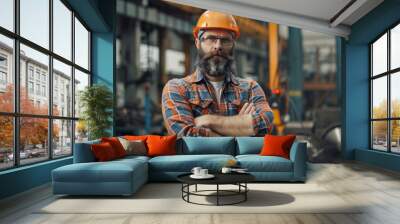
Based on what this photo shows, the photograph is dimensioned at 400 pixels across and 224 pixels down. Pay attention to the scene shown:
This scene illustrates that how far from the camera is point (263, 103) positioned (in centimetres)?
816

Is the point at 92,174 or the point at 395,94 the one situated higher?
the point at 395,94

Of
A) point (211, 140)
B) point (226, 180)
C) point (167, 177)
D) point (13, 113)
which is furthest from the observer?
point (211, 140)

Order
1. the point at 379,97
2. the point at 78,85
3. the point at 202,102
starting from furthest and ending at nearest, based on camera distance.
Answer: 1. the point at 379,97
2. the point at 202,102
3. the point at 78,85

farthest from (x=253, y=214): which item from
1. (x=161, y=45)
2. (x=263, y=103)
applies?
(x=161, y=45)

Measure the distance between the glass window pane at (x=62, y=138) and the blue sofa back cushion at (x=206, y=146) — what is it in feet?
6.68

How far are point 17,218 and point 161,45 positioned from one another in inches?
208

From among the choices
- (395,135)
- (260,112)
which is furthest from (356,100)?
(260,112)

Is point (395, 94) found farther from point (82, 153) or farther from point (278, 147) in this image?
point (82, 153)

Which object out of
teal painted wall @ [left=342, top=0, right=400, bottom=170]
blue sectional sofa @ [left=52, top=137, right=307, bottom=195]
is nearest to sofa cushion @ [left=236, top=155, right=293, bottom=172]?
blue sectional sofa @ [left=52, top=137, right=307, bottom=195]

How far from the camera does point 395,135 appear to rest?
7.65m

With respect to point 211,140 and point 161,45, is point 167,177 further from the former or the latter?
point 161,45

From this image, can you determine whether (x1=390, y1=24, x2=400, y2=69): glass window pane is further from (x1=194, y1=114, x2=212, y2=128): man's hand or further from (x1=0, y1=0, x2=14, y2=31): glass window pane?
(x1=0, y1=0, x2=14, y2=31): glass window pane

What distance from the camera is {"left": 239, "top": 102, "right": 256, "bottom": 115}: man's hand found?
7908 millimetres

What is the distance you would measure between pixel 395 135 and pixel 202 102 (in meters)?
3.96
